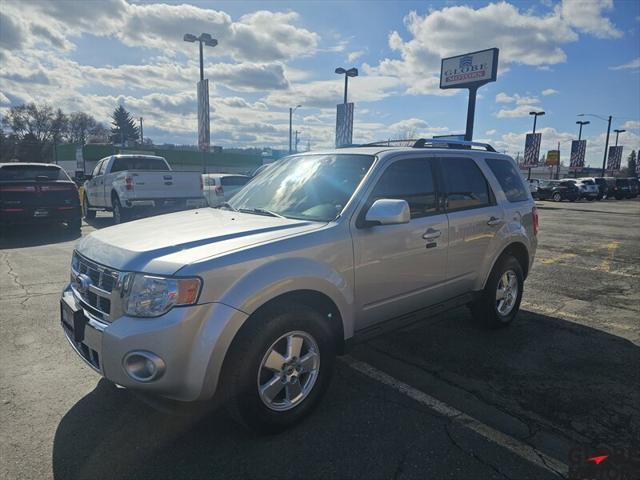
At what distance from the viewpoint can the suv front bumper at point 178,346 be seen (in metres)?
2.38

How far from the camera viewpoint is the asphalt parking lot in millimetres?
2533

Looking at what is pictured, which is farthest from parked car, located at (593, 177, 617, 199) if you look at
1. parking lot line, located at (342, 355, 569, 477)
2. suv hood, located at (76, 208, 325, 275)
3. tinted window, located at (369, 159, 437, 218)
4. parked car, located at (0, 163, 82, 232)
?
suv hood, located at (76, 208, 325, 275)

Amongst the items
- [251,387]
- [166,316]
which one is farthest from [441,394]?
[166,316]

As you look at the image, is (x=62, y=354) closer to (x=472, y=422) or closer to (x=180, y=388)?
(x=180, y=388)

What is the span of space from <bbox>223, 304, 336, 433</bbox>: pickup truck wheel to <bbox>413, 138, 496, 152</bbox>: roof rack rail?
7.16 feet

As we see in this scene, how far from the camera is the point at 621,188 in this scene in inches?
1624

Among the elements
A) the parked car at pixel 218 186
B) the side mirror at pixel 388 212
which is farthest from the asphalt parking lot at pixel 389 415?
the parked car at pixel 218 186

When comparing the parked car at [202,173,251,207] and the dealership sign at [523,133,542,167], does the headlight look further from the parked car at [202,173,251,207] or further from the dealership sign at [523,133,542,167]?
the dealership sign at [523,133,542,167]

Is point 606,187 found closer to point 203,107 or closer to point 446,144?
point 203,107

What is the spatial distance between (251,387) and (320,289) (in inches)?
30.1

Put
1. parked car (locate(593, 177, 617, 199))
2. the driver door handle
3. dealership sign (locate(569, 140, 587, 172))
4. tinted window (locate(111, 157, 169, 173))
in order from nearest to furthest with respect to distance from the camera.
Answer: the driver door handle → tinted window (locate(111, 157, 169, 173)) → parked car (locate(593, 177, 617, 199)) → dealership sign (locate(569, 140, 587, 172))

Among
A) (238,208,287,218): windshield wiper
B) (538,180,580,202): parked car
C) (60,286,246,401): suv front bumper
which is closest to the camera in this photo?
(60,286,246,401): suv front bumper

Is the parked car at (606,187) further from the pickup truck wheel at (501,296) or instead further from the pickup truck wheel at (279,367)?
the pickup truck wheel at (279,367)

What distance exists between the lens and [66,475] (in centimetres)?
242
